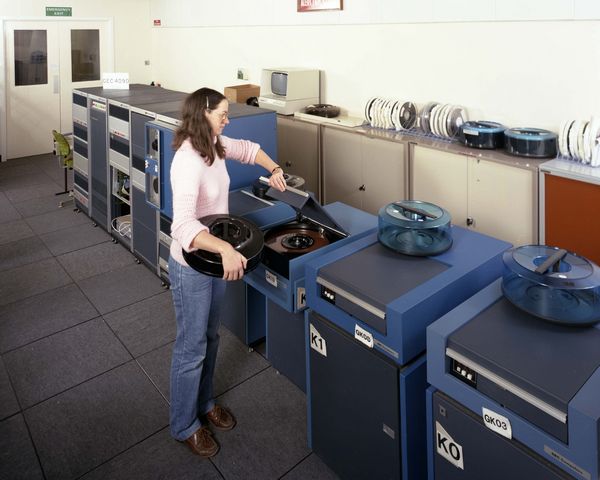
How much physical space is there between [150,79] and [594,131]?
6884 mm

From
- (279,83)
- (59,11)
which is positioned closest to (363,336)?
(279,83)

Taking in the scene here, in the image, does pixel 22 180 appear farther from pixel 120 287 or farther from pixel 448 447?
pixel 448 447

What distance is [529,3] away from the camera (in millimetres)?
3016

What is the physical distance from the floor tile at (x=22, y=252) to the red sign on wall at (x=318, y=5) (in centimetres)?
320

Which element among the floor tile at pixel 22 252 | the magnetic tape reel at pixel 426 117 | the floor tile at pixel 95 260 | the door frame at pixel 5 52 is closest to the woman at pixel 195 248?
the magnetic tape reel at pixel 426 117

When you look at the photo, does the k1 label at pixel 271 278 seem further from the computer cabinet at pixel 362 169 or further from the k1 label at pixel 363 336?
the computer cabinet at pixel 362 169

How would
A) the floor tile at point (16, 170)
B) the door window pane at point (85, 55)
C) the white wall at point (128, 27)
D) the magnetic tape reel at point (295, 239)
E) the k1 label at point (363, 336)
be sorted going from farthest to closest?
the door window pane at point (85, 55)
the white wall at point (128, 27)
the floor tile at point (16, 170)
the magnetic tape reel at point (295, 239)
the k1 label at point (363, 336)

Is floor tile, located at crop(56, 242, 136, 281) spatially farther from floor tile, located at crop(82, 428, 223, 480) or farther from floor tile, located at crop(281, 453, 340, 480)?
floor tile, located at crop(281, 453, 340, 480)

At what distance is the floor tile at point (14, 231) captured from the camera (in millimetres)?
4500

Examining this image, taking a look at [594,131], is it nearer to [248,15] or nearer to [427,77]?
[427,77]

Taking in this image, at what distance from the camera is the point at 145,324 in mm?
3180

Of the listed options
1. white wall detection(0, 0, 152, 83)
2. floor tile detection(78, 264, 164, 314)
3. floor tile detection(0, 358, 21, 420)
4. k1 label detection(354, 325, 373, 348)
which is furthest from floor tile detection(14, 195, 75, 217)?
k1 label detection(354, 325, 373, 348)

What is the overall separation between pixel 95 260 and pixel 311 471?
2793 millimetres

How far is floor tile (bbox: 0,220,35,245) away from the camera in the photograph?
4500 millimetres
